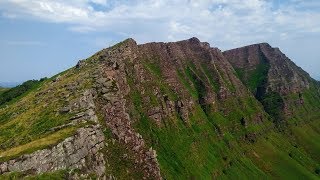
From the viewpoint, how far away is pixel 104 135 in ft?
599

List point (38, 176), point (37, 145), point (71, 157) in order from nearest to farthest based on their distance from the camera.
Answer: point (38, 176) → point (37, 145) → point (71, 157)

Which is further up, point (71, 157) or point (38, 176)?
point (71, 157)

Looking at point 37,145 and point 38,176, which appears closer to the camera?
point 38,176

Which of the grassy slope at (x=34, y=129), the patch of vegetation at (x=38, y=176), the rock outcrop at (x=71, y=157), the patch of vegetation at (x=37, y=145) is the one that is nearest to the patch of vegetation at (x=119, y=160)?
the rock outcrop at (x=71, y=157)

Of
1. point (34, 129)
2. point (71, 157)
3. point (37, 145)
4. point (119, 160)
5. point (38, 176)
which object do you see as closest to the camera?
point (38, 176)

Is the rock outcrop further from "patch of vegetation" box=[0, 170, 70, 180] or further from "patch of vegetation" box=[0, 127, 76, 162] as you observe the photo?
"patch of vegetation" box=[0, 170, 70, 180]

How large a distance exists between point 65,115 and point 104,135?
18.5 metres

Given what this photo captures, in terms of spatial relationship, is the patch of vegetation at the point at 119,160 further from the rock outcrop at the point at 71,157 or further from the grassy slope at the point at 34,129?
the grassy slope at the point at 34,129

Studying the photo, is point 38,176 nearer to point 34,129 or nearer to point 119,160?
point 34,129

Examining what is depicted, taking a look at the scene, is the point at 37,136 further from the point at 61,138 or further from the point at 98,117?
the point at 98,117

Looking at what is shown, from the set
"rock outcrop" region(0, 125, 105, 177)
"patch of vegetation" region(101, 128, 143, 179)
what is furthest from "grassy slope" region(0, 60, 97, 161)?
"patch of vegetation" region(101, 128, 143, 179)

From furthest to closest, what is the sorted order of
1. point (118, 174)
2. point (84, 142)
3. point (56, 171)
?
point (118, 174) → point (84, 142) → point (56, 171)

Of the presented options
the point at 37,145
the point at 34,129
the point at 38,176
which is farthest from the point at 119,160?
the point at 38,176

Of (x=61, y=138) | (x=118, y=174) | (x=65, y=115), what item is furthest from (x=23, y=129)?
(x=118, y=174)
